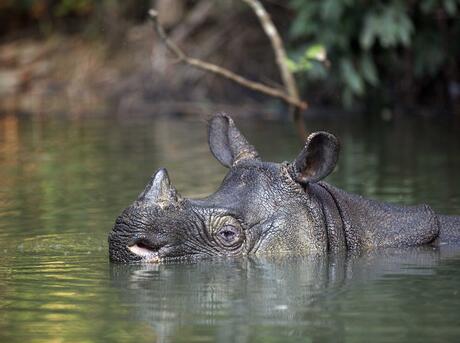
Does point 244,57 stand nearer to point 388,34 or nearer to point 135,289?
point 388,34

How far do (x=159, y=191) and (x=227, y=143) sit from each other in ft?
4.44

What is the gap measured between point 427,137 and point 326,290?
10.3 meters

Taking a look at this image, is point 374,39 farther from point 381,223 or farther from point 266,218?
point 266,218

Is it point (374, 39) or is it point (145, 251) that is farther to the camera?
point (374, 39)

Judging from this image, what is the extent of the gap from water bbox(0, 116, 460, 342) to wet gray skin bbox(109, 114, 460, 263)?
0.13m

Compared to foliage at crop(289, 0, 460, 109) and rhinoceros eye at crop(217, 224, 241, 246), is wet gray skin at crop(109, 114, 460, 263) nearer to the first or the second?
rhinoceros eye at crop(217, 224, 241, 246)

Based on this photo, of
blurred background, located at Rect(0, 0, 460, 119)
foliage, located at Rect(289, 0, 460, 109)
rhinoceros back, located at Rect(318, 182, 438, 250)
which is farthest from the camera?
blurred background, located at Rect(0, 0, 460, 119)

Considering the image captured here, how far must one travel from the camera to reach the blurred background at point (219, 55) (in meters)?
18.4

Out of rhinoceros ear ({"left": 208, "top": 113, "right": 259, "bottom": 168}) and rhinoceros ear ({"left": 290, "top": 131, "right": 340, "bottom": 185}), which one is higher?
rhinoceros ear ({"left": 208, "top": 113, "right": 259, "bottom": 168})

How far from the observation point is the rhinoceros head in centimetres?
772

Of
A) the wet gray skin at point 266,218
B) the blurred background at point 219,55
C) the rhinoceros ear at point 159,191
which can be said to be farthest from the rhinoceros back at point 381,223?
the blurred background at point 219,55

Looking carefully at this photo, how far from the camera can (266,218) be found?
8.11 m

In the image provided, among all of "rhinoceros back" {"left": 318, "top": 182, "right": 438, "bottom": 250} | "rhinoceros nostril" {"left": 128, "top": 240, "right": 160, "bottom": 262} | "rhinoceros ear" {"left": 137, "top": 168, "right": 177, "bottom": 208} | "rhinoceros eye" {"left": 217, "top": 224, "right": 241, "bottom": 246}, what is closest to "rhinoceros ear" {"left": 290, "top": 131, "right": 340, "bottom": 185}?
"rhinoceros back" {"left": 318, "top": 182, "right": 438, "bottom": 250}

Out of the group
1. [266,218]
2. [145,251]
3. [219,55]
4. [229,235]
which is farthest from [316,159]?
[219,55]
